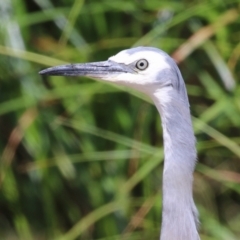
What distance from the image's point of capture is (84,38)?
273 cm

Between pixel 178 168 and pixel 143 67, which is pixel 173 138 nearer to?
pixel 178 168

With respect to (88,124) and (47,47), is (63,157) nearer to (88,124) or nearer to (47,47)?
(88,124)

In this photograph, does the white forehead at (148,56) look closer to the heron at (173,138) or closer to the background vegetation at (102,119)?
the heron at (173,138)

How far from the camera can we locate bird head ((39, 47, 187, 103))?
172cm

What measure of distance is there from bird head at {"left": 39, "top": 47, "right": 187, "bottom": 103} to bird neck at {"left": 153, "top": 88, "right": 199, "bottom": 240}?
1.1 inches

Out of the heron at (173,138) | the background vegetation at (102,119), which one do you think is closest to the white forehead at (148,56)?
the heron at (173,138)

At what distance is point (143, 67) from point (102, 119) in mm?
1001

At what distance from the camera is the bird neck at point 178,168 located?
5.59 feet

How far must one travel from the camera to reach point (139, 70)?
1749 mm

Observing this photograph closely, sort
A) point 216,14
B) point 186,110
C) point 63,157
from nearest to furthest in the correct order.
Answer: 1. point 186,110
2. point 216,14
3. point 63,157

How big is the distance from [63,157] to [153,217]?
0.36 metres

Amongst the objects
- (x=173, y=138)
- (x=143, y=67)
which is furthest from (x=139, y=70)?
(x=173, y=138)

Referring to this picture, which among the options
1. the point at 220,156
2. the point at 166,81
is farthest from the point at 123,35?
the point at 166,81

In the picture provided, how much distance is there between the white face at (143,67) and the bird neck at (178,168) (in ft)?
0.13
